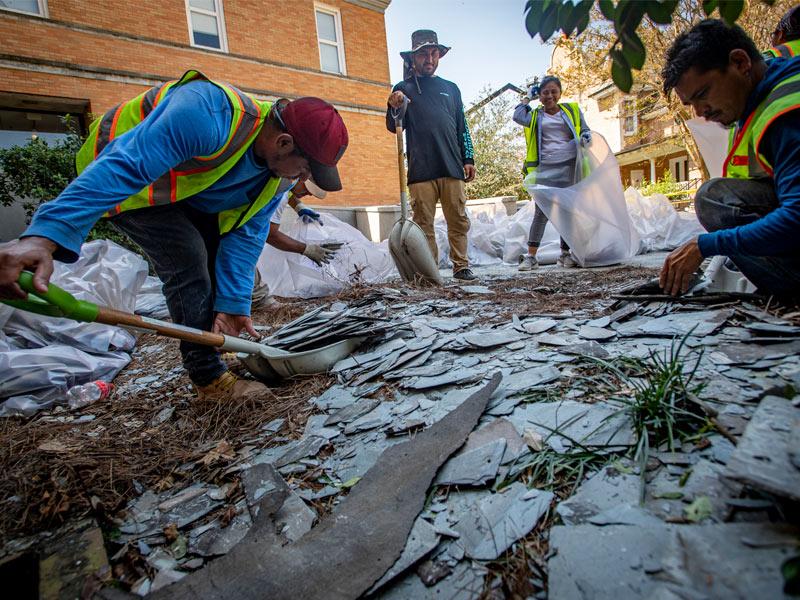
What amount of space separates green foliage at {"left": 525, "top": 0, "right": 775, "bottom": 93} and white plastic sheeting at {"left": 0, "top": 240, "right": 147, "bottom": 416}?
2837 mm

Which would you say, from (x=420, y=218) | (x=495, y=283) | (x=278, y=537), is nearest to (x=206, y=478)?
(x=278, y=537)

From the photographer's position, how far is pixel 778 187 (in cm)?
149

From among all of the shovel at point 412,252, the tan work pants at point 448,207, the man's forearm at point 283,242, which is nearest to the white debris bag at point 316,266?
the shovel at point 412,252

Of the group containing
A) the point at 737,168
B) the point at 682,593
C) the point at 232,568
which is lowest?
the point at 232,568

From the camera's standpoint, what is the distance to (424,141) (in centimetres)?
429

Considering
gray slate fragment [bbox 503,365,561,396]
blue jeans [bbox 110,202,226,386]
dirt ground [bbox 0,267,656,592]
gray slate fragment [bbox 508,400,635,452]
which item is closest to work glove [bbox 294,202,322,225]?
dirt ground [bbox 0,267,656,592]

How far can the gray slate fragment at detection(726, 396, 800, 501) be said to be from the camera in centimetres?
69

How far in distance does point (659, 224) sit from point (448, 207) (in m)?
3.70

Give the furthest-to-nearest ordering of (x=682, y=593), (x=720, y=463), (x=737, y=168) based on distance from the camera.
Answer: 1. (x=737, y=168)
2. (x=720, y=463)
3. (x=682, y=593)

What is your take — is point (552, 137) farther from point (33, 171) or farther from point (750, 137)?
point (33, 171)

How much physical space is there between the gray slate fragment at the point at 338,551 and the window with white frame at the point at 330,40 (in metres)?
11.7

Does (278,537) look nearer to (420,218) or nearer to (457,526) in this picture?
(457,526)

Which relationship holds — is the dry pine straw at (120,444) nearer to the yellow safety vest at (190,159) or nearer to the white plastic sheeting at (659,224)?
the yellow safety vest at (190,159)

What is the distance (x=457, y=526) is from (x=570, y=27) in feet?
3.51
